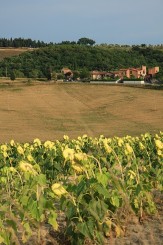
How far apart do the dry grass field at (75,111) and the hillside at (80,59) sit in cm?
4782

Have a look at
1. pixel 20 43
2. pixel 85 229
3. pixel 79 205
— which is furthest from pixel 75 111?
pixel 20 43

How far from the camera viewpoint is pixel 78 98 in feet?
216

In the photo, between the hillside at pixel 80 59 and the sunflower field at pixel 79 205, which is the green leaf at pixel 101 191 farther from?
the hillside at pixel 80 59

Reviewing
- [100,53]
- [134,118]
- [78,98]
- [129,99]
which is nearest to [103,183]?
[134,118]

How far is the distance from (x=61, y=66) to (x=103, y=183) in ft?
411

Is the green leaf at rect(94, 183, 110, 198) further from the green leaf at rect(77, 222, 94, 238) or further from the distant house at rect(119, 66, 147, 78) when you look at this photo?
the distant house at rect(119, 66, 147, 78)

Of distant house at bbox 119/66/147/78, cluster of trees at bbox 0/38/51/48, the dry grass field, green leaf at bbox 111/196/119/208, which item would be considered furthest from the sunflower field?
cluster of trees at bbox 0/38/51/48

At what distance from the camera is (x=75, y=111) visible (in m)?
54.8

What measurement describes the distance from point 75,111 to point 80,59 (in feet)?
270

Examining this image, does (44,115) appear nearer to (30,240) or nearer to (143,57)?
(30,240)

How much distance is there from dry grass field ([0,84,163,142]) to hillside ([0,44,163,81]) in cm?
4782

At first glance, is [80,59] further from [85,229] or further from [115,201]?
[85,229]

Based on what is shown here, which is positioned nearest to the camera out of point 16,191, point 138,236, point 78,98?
point 138,236

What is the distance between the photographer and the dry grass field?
3946 centimetres
